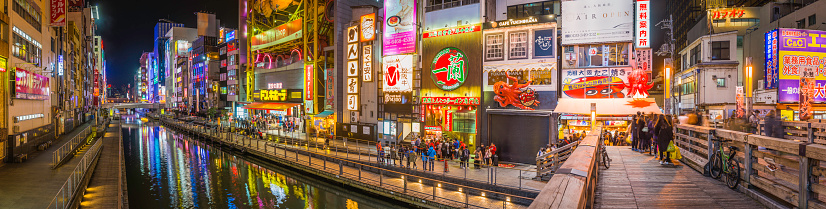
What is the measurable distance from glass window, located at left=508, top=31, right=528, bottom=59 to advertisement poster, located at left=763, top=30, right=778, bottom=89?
15.6m

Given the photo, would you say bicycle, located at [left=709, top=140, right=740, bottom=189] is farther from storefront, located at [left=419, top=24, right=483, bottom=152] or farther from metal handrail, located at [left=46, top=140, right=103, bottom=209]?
storefront, located at [left=419, top=24, right=483, bottom=152]

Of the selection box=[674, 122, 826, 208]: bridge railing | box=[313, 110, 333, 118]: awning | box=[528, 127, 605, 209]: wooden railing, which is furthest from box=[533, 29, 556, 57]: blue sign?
box=[313, 110, 333, 118]: awning

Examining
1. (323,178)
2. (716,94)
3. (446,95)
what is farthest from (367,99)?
(716,94)

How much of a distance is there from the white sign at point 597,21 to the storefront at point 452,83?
6004mm

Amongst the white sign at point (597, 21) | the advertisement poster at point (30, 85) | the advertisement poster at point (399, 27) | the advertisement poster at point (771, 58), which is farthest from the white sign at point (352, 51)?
the advertisement poster at point (771, 58)

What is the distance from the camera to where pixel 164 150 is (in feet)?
152

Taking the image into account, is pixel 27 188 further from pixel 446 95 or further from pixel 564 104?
pixel 564 104

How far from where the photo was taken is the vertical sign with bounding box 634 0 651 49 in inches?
969

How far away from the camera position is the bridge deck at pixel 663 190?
664 centimetres

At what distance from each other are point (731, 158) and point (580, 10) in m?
20.1

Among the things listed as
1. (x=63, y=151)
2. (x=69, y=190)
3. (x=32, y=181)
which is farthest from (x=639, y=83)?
(x=63, y=151)

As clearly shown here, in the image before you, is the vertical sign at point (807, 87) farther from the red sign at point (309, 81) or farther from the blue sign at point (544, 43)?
the red sign at point (309, 81)

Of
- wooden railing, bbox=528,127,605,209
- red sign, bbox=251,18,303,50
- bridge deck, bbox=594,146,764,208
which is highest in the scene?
red sign, bbox=251,18,303,50

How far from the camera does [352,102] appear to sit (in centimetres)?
4097
